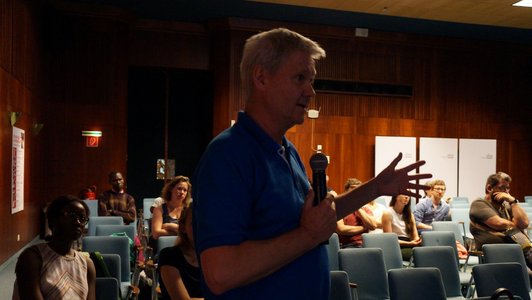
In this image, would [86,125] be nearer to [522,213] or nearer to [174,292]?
[522,213]

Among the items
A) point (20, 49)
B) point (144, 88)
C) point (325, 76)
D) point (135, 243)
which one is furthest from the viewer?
point (144, 88)

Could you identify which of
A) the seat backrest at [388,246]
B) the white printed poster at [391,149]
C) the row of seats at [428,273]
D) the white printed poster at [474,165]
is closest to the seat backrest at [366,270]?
the row of seats at [428,273]

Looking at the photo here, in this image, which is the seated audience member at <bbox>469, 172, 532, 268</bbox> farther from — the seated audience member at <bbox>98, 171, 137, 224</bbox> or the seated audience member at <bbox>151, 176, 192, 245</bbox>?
the seated audience member at <bbox>98, 171, 137, 224</bbox>

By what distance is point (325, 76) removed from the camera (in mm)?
14258

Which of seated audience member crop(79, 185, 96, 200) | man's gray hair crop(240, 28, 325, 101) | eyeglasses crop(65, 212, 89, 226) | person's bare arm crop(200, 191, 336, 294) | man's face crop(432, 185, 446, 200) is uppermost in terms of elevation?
man's gray hair crop(240, 28, 325, 101)

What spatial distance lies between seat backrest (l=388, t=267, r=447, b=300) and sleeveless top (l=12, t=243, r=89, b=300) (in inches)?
77.6

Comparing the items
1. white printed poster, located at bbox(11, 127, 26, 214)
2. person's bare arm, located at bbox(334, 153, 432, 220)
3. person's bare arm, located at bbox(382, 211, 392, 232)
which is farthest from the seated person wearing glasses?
person's bare arm, located at bbox(334, 153, 432, 220)

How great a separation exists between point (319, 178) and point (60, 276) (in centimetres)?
221

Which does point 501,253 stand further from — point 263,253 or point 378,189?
point 263,253

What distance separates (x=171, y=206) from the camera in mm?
6766

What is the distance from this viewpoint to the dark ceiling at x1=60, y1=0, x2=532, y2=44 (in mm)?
12648

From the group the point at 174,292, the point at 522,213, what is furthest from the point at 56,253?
the point at 522,213

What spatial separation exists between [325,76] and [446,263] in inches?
371

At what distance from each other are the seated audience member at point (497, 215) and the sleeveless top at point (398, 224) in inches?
30.6
